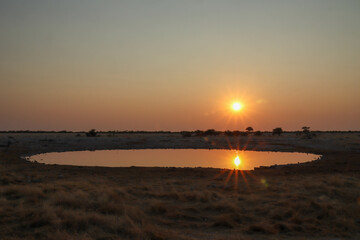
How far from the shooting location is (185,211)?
1376 cm

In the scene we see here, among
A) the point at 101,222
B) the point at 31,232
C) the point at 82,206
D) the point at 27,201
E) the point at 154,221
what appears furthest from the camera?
the point at 27,201

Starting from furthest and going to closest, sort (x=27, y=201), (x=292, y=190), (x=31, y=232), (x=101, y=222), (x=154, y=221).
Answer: (x=292, y=190) → (x=27, y=201) → (x=154, y=221) → (x=101, y=222) → (x=31, y=232)

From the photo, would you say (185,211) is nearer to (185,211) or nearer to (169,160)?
(185,211)

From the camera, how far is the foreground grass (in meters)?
10.7

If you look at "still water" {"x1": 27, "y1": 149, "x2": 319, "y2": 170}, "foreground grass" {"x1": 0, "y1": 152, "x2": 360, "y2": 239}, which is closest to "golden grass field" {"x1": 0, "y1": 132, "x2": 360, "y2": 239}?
"foreground grass" {"x1": 0, "y1": 152, "x2": 360, "y2": 239}

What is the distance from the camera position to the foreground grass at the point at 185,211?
1069cm

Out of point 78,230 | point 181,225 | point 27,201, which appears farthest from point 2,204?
point 181,225

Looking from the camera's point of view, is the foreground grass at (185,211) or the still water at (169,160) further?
the still water at (169,160)

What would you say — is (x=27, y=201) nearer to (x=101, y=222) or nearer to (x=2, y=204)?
(x=2, y=204)

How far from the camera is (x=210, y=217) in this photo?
12977mm

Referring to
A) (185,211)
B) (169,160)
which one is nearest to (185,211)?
(185,211)

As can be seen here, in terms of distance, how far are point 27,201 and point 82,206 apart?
129 inches

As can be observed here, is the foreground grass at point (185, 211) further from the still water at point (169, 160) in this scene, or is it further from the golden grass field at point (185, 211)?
the still water at point (169, 160)

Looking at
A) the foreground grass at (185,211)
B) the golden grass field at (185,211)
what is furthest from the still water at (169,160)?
the foreground grass at (185,211)
